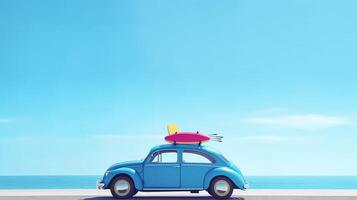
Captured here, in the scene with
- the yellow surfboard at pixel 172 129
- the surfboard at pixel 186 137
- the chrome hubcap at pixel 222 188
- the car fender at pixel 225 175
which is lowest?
the chrome hubcap at pixel 222 188

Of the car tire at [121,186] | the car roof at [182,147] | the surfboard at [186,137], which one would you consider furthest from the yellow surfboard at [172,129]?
the car tire at [121,186]

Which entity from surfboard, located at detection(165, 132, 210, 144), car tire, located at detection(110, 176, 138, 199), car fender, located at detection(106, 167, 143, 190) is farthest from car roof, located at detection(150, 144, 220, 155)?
car tire, located at detection(110, 176, 138, 199)

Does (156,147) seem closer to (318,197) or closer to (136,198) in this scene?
(136,198)

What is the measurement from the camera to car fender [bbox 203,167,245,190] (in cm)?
1527

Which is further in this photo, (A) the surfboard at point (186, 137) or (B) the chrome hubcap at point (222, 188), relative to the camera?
(A) the surfboard at point (186, 137)

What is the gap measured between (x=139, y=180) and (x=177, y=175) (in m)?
1.18

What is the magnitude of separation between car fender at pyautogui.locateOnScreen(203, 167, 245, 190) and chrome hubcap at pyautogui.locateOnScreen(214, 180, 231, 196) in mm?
232

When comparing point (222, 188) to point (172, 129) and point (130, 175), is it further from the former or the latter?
point (130, 175)

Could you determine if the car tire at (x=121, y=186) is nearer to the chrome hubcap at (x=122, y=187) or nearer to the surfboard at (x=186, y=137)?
the chrome hubcap at (x=122, y=187)

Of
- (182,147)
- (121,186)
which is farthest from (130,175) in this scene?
(182,147)

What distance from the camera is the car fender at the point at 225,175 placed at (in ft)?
50.1

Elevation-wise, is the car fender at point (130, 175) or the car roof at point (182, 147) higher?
the car roof at point (182, 147)

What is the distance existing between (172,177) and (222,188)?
5.15ft

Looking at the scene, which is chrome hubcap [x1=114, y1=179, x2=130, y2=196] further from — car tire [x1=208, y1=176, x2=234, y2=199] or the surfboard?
car tire [x1=208, y1=176, x2=234, y2=199]
